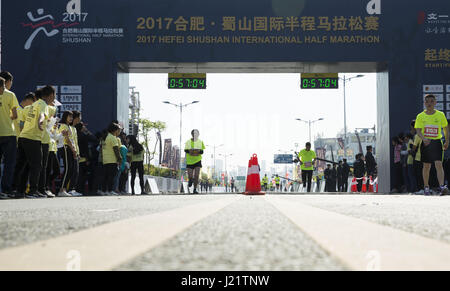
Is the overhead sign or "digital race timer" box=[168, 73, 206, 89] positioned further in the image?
the overhead sign

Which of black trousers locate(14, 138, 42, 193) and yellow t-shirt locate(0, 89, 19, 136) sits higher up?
yellow t-shirt locate(0, 89, 19, 136)

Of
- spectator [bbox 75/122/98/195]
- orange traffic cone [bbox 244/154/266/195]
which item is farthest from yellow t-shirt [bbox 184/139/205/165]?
spectator [bbox 75/122/98/195]

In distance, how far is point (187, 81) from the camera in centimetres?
2030

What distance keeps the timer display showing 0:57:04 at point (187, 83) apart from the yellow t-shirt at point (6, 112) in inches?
455

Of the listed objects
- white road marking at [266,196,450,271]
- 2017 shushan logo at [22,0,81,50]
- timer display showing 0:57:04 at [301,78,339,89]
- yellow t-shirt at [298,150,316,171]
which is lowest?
white road marking at [266,196,450,271]

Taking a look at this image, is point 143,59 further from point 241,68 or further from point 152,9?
point 241,68

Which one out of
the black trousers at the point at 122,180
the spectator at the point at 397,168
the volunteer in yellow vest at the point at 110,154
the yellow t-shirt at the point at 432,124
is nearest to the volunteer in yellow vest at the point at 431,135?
the yellow t-shirt at the point at 432,124

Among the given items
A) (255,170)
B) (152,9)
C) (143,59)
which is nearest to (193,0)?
(152,9)

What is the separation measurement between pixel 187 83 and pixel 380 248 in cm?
1849

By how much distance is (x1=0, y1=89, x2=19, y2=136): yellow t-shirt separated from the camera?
8.62 m

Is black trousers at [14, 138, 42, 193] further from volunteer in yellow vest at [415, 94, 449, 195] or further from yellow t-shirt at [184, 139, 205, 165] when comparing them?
volunteer in yellow vest at [415, 94, 449, 195]

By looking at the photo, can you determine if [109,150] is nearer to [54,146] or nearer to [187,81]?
[54,146]

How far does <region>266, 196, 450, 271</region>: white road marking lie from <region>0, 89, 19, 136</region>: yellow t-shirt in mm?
6962

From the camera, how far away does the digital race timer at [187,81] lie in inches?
794
